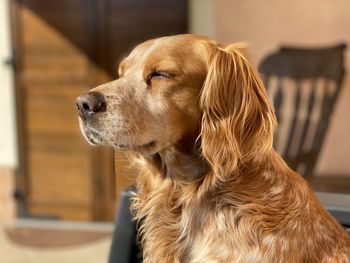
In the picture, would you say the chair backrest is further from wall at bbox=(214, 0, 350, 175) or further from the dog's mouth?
the dog's mouth

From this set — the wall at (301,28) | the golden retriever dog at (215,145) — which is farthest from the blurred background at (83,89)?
the golden retriever dog at (215,145)

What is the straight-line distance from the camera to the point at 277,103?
2.05m

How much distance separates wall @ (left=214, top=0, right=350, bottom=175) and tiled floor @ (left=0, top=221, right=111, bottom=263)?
3.33 ft

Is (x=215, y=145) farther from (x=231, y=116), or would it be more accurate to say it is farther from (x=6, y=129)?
(x=6, y=129)

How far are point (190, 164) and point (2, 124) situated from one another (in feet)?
7.51

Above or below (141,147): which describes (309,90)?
below

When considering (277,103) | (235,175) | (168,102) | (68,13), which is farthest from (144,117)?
(68,13)

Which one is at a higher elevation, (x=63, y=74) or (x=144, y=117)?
(x=144, y=117)

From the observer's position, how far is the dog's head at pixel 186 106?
86 cm

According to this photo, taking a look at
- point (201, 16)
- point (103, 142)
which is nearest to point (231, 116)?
point (103, 142)

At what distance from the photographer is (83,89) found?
2.83 metres

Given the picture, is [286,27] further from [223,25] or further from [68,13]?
[68,13]

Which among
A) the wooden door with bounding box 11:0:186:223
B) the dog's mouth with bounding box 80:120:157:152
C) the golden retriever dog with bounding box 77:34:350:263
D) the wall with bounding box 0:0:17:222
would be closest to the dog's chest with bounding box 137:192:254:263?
the golden retriever dog with bounding box 77:34:350:263

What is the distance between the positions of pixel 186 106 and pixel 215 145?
8 cm
